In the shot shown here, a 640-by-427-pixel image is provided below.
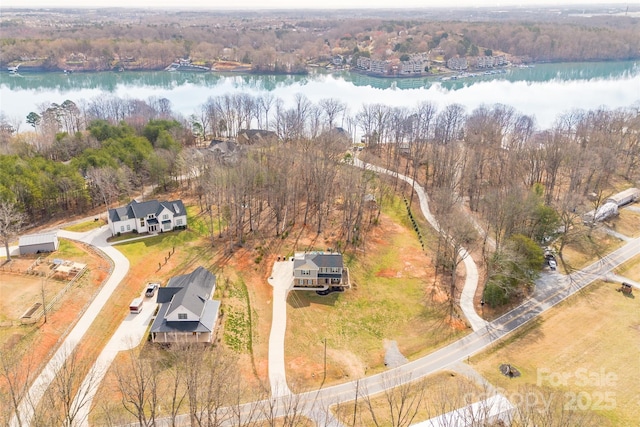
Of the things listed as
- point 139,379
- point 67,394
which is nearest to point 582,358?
point 139,379

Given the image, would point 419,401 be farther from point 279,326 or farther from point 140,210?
point 140,210

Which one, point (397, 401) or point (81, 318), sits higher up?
point (81, 318)

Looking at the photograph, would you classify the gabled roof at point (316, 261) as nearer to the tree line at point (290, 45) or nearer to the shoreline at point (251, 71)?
the shoreline at point (251, 71)

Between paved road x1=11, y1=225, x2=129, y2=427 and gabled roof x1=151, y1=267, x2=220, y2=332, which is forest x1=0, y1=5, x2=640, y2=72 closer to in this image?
paved road x1=11, y1=225, x2=129, y2=427

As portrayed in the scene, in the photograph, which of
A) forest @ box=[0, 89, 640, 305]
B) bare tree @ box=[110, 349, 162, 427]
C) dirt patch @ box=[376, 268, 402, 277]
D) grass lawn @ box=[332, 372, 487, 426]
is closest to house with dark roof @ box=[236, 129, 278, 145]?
forest @ box=[0, 89, 640, 305]

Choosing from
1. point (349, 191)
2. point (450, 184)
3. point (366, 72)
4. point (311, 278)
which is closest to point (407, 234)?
point (349, 191)

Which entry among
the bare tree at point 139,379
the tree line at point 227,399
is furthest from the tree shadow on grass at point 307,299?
the bare tree at point 139,379
